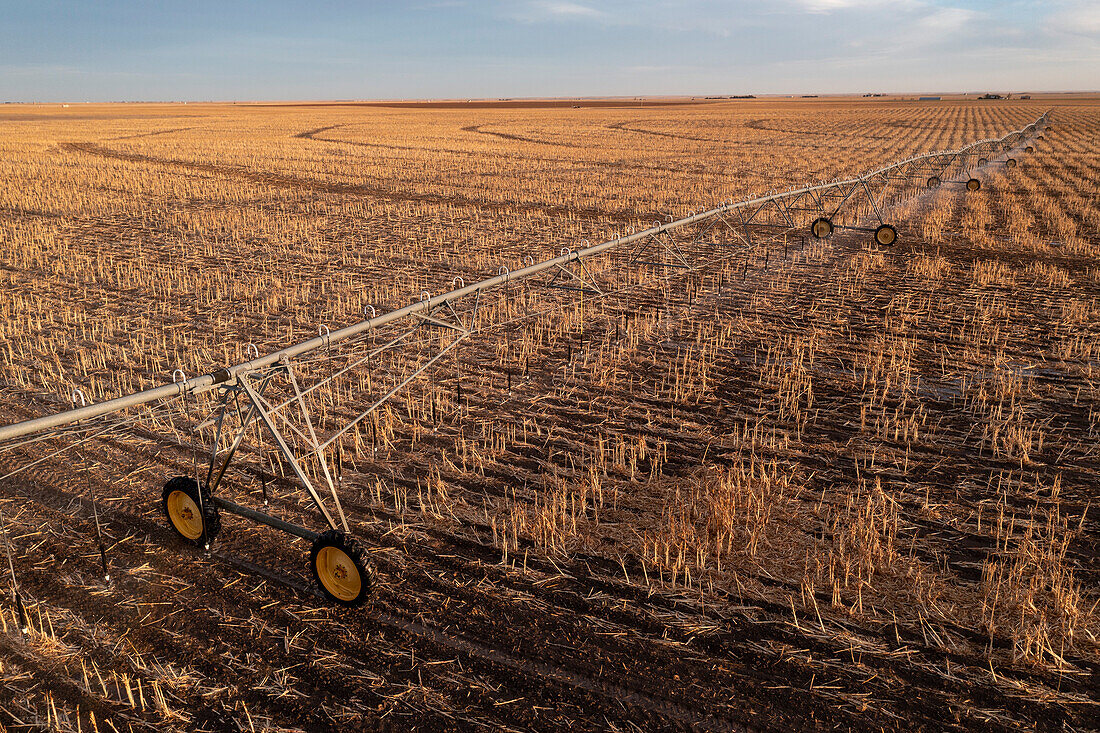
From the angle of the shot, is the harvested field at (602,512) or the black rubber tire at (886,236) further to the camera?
the black rubber tire at (886,236)

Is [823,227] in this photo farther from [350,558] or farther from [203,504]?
[203,504]

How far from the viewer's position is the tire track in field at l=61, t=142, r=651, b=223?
2244 centimetres

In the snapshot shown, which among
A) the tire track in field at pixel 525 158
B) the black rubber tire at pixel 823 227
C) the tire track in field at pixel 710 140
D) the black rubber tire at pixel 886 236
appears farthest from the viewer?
the tire track in field at pixel 710 140

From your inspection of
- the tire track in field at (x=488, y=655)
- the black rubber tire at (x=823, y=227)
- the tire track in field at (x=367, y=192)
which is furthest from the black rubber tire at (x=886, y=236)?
the tire track in field at (x=488, y=655)

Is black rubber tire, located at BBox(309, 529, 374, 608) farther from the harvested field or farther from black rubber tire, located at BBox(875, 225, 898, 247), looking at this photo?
black rubber tire, located at BBox(875, 225, 898, 247)

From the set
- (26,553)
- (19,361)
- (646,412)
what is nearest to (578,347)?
(646,412)

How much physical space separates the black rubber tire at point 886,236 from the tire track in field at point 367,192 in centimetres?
703

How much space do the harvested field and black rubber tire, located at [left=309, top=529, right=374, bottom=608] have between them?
106mm

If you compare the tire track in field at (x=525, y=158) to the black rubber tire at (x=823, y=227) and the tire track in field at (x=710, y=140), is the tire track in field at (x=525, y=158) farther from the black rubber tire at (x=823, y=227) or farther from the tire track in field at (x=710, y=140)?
the tire track in field at (x=710, y=140)

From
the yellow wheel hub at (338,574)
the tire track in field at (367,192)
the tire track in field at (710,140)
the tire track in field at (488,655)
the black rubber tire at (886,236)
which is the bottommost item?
the tire track in field at (488,655)

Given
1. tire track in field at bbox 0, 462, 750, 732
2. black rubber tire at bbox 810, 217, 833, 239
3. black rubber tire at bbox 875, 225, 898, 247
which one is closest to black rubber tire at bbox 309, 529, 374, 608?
tire track in field at bbox 0, 462, 750, 732

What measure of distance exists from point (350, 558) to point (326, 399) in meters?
4.18

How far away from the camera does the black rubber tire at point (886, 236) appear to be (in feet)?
57.2

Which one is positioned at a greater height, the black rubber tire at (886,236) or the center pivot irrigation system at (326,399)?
the black rubber tire at (886,236)
